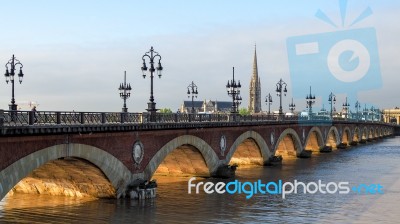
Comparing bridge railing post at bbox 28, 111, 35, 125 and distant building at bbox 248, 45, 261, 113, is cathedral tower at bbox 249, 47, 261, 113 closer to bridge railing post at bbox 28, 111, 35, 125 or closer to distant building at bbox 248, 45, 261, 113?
distant building at bbox 248, 45, 261, 113

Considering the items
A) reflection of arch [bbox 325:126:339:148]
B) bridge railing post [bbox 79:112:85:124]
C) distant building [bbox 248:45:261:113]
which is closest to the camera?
bridge railing post [bbox 79:112:85:124]

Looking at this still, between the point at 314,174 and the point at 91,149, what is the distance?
26591mm

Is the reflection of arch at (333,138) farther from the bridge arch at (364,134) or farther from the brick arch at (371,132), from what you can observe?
the brick arch at (371,132)

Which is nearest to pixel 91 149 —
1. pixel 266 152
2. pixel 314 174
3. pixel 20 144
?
pixel 20 144

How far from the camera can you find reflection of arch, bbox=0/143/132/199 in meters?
22.8

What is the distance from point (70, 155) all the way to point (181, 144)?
12830 mm

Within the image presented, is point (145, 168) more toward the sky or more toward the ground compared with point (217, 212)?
more toward the sky

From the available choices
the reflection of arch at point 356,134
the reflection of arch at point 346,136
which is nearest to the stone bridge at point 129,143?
the reflection of arch at point 346,136

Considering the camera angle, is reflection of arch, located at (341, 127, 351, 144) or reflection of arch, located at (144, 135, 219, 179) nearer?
reflection of arch, located at (144, 135, 219, 179)

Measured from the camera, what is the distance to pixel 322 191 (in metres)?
37.3

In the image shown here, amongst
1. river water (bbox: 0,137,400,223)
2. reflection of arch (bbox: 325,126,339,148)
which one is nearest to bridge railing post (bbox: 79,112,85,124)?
river water (bbox: 0,137,400,223)

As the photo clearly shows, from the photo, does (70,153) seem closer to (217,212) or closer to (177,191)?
(217,212)

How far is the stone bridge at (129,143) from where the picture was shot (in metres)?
23.4

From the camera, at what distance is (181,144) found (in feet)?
126
